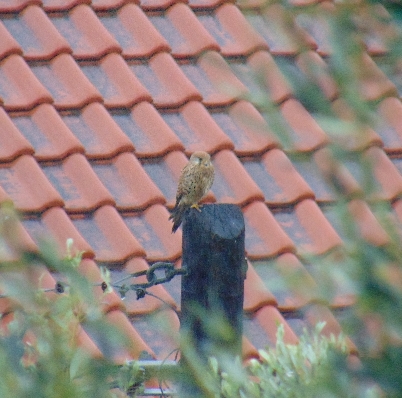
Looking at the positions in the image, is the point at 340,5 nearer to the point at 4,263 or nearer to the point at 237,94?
the point at 237,94

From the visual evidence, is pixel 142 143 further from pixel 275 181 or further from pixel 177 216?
pixel 275 181

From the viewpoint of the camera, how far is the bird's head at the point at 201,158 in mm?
3477

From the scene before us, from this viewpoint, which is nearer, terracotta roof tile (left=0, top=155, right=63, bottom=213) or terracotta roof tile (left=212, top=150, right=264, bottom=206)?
terracotta roof tile (left=0, top=155, right=63, bottom=213)

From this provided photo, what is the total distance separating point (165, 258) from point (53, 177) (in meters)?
0.56

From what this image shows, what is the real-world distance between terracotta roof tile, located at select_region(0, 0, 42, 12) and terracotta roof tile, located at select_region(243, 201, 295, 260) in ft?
4.47

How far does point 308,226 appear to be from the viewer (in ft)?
11.5

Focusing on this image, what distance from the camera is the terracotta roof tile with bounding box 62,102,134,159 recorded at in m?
3.48

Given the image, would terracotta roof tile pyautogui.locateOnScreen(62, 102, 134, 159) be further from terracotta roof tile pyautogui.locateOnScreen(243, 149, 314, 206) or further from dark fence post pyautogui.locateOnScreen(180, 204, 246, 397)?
dark fence post pyautogui.locateOnScreen(180, 204, 246, 397)

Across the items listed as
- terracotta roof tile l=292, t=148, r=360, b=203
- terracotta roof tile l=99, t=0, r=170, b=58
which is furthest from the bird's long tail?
terracotta roof tile l=292, t=148, r=360, b=203

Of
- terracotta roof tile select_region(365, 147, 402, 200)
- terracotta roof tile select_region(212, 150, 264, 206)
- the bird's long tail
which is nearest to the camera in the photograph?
the bird's long tail

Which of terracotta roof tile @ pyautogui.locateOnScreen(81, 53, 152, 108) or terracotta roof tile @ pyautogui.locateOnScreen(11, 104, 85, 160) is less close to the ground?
terracotta roof tile @ pyautogui.locateOnScreen(81, 53, 152, 108)

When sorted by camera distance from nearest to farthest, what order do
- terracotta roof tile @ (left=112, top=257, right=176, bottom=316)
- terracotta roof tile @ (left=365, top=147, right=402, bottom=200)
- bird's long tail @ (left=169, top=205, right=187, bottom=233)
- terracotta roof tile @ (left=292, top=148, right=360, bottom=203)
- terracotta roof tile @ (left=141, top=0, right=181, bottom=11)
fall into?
terracotta roof tile @ (left=292, top=148, right=360, bottom=203), terracotta roof tile @ (left=112, top=257, right=176, bottom=316), bird's long tail @ (left=169, top=205, right=187, bottom=233), terracotta roof tile @ (left=365, top=147, right=402, bottom=200), terracotta roof tile @ (left=141, top=0, right=181, bottom=11)

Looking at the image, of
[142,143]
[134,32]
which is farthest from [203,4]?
[142,143]

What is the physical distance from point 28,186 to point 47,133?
298 mm
